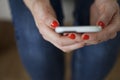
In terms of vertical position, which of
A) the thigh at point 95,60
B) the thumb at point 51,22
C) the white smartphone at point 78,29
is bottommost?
the thigh at point 95,60

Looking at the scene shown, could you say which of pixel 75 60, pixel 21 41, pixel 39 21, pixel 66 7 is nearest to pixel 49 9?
pixel 39 21

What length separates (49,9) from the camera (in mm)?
608

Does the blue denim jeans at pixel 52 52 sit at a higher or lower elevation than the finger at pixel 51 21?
lower

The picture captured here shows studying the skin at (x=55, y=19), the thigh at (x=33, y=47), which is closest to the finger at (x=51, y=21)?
the skin at (x=55, y=19)

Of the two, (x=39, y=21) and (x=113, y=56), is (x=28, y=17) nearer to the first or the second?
(x=39, y=21)

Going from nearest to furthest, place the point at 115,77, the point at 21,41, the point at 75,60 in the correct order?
1. the point at 21,41
2. the point at 75,60
3. the point at 115,77

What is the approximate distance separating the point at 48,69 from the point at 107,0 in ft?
0.85

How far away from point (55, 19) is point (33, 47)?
0.14m

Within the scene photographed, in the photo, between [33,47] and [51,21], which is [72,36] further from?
[33,47]

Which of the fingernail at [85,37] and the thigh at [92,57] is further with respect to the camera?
the thigh at [92,57]

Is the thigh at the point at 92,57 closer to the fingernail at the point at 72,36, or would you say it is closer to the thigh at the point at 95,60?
the thigh at the point at 95,60

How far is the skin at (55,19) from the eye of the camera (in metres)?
0.57

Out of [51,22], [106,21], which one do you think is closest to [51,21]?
[51,22]

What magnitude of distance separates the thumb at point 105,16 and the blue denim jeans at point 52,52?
0.10 metres
